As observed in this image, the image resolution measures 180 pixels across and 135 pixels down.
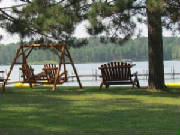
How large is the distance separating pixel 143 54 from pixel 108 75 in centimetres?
6142

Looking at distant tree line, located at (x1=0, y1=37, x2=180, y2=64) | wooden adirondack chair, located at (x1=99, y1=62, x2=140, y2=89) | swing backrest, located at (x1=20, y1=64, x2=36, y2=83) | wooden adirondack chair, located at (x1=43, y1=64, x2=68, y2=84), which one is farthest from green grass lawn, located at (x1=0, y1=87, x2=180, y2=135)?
distant tree line, located at (x1=0, y1=37, x2=180, y2=64)

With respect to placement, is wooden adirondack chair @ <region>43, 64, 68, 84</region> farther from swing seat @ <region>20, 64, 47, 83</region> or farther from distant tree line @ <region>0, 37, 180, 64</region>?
distant tree line @ <region>0, 37, 180, 64</region>

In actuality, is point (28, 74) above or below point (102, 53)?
above

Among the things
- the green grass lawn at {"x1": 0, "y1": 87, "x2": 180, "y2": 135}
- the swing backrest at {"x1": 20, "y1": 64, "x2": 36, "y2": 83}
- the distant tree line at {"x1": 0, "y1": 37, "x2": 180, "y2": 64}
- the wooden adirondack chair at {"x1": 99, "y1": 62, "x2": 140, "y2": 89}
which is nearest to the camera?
the green grass lawn at {"x1": 0, "y1": 87, "x2": 180, "y2": 135}

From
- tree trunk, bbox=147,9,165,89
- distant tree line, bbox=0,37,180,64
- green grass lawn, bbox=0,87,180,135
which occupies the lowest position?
distant tree line, bbox=0,37,180,64

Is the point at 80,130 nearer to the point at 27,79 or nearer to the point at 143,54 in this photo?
the point at 27,79

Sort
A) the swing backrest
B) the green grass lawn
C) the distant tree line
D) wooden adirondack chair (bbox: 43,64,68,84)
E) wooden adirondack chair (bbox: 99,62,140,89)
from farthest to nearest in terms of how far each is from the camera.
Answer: the distant tree line → the swing backrest → wooden adirondack chair (bbox: 43,64,68,84) → wooden adirondack chair (bbox: 99,62,140,89) → the green grass lawn

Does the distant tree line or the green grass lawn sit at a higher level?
the green grass lawn

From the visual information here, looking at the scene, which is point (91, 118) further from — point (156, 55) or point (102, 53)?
point (102, 53)

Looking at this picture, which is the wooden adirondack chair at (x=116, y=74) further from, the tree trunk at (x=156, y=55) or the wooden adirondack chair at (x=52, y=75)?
the wooden adirondack chair at (x=52, y=75)

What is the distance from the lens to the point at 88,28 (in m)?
9.94

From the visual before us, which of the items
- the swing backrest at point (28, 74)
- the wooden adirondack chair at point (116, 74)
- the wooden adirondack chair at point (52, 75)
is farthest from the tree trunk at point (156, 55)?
the swing backrest at point (28, 74)

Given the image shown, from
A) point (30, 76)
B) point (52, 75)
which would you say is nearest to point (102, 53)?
point (52, 75)

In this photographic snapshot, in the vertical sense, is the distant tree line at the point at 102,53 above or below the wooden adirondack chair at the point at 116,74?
below
